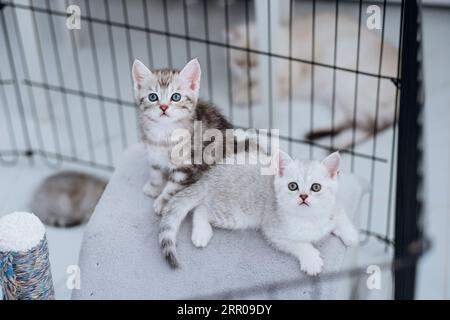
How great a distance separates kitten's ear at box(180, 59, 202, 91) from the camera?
1252mm

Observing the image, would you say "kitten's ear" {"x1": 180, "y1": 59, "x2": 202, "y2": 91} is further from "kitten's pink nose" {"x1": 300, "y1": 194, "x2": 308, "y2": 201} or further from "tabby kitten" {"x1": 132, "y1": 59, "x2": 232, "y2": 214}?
"kitten's pink nose" {"x1": 300, "y1": 194, "x2": 308, "y2": 201}

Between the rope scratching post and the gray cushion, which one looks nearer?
the rope scratching post

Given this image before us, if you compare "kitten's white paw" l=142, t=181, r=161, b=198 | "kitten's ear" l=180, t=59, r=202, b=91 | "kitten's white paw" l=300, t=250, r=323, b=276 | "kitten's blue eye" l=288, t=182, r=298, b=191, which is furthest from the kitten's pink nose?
"kitten's white paw" l=142, t=181, r=161, b=198

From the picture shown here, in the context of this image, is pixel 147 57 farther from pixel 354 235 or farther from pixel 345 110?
pixel 354 235

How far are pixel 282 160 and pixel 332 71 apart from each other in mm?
1220

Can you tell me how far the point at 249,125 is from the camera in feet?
7.68

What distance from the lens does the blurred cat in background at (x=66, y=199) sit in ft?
6.90

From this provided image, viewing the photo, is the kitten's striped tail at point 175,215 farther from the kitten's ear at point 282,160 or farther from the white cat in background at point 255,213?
the kitten's ear at point 282,160

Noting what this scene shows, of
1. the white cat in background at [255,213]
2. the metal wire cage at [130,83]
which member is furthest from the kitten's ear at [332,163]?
the metal wire cage at [130,83]

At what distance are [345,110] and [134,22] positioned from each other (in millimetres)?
927

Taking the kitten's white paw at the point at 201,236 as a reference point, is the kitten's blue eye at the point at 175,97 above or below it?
above

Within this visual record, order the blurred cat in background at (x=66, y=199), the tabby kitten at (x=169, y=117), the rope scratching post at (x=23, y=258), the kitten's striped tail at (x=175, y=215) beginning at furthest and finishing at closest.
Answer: the blurred cat in background at (x=66, y=199) → the kitten's striped tail at (x=175, y=215) → the tabby kitten at (x=169, y=117) → the rope scratching post at (x=23, y=258)

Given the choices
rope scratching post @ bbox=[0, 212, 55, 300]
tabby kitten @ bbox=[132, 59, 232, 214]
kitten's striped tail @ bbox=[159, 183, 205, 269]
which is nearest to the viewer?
rope scratching post @ bbox=[0, 212, 55, 300]

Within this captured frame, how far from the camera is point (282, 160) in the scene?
1.25 metres
